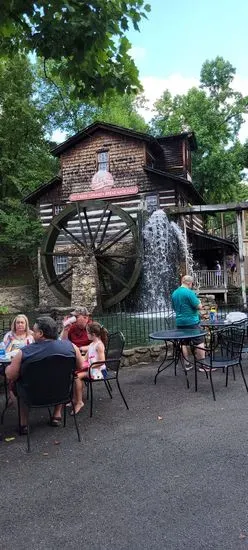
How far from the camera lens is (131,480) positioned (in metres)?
2.95

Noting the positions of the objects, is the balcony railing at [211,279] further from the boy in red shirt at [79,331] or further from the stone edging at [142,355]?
the boy in red shirt at [79,331]

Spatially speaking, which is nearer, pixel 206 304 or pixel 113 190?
pixel 206 304

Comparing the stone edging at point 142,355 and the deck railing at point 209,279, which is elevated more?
the deck railing at point 209,279

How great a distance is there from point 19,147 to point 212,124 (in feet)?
36.7

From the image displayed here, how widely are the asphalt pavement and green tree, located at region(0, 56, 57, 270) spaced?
58.1ft

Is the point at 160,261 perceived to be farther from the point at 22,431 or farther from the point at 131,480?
the point at 131,480

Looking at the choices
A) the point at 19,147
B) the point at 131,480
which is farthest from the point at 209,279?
the point at 131,480

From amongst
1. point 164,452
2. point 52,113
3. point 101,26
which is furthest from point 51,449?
point 52,113

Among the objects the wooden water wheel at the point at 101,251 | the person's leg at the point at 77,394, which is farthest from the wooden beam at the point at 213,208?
the person's leg at the point at 77,394

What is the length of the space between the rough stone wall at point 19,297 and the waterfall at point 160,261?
20.1 ft

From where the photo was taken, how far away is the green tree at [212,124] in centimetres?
2528

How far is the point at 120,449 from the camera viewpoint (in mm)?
3518

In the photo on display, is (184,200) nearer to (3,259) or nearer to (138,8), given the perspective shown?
(3,259)

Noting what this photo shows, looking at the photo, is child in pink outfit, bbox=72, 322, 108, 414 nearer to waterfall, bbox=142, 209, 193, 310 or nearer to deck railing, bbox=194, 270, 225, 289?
waterfall, bbox=142, 209, 193, 310
